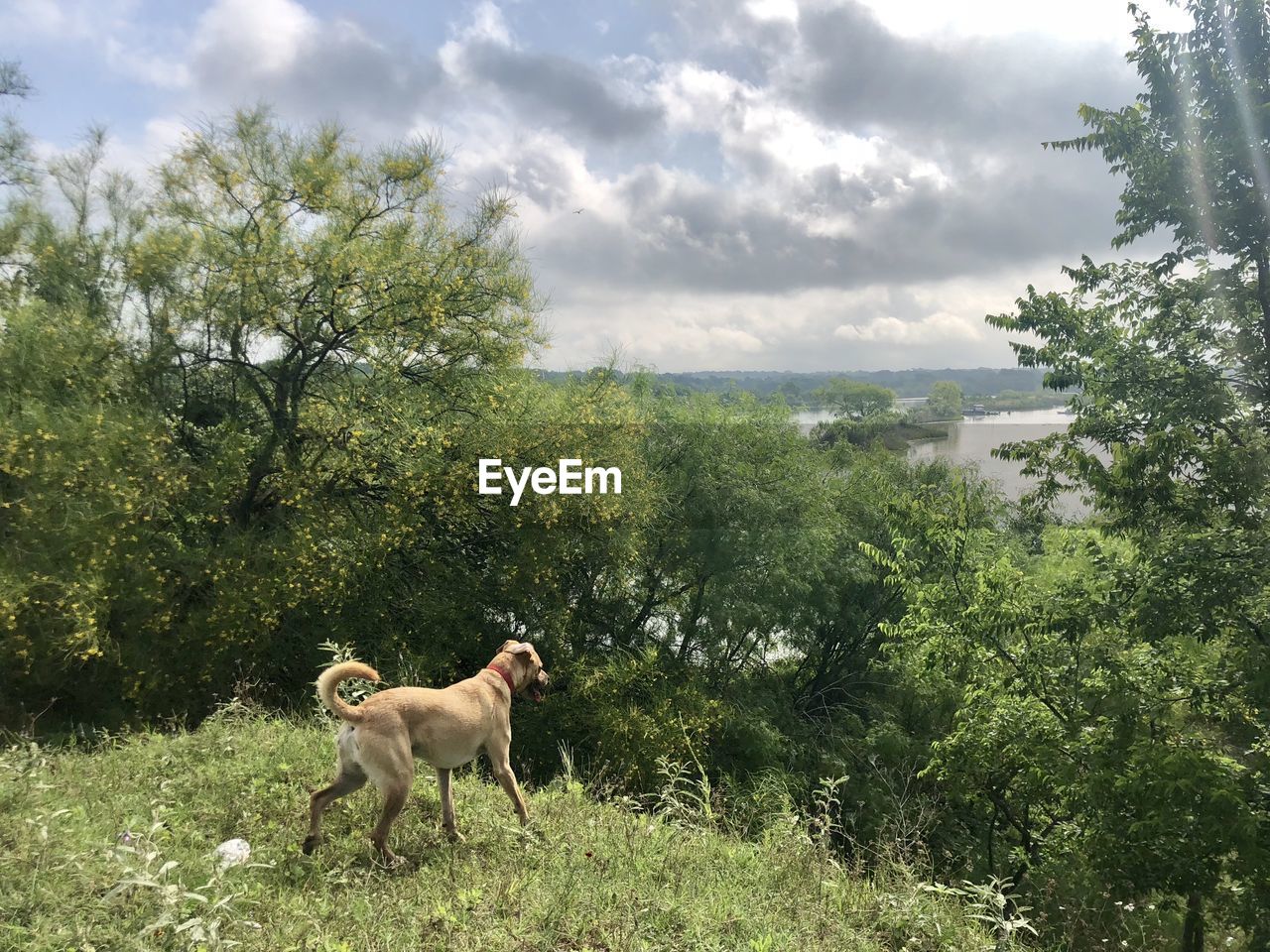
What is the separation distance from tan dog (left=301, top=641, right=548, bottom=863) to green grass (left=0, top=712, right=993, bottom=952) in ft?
0.90

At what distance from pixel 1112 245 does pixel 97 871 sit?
9.08 metres

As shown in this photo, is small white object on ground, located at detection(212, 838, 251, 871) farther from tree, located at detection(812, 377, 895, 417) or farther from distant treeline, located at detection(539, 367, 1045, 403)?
tree, located at detection(812, 377, 895, 417)

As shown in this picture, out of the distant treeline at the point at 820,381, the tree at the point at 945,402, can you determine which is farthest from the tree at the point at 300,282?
the tree at the point at 945,402

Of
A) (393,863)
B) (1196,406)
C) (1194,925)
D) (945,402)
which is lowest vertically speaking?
(1194,925)

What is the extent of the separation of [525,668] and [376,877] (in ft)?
4.88

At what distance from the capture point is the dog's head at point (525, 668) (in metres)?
4.67

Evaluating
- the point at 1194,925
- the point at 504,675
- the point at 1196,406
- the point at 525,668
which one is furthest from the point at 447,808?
the point at 1194,925

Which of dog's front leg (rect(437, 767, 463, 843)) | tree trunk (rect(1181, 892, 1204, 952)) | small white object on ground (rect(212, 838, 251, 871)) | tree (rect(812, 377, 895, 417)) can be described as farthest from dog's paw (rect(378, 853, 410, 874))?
tree (rect(812, 377, 895, 417))

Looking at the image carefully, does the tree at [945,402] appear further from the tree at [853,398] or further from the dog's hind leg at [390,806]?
the dog's hind leg at [390,806]

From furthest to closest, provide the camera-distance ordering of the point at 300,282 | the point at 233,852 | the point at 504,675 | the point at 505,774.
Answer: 1. the point at 300,282
2. the point at 504,675
3. the point at 505,774
4. the point at 233,852

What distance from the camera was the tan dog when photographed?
12.0 ft

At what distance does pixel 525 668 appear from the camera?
15.5 ft

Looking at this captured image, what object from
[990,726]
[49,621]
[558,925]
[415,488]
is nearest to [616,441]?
[415,488]

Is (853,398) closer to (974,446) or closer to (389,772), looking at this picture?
(974,446)
